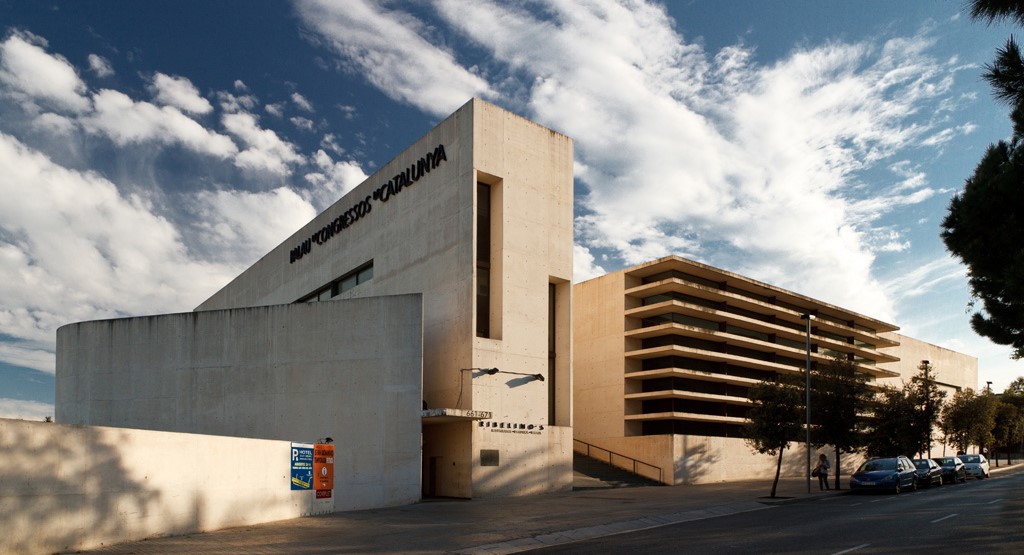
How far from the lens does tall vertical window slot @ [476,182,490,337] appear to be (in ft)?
100

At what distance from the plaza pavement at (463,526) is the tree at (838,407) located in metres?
5.41

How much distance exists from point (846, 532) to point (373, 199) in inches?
1032

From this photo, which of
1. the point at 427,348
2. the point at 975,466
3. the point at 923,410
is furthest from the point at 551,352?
the point at 975,466

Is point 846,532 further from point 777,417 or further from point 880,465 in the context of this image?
point 880,465

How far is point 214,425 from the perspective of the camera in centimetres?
2692

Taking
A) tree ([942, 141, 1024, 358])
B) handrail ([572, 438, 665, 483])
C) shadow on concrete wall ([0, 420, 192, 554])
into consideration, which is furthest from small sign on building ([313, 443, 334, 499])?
handrail ([572, 438, 665, 483])

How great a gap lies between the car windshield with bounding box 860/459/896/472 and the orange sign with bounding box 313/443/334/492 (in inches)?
853

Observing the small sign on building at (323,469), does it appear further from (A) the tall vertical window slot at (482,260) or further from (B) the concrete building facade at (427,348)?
(A) the tall vertical window slot at (482,260)

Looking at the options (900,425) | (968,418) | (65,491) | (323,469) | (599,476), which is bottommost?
(599,476)

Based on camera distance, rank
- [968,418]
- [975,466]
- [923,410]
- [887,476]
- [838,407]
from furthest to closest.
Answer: [968,418]
[975,466]
[923,410]
[838,407]
[887,476]

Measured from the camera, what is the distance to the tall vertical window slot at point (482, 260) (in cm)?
3052

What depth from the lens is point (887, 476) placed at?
98.4 ft

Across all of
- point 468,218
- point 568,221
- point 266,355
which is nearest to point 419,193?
point 468,218

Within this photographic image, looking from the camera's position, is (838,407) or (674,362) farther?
(674,362)
